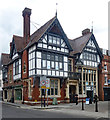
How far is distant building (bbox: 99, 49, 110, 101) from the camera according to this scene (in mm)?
31078

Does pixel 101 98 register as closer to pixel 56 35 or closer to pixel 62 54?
pixel 62 54

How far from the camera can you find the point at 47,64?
24484mm

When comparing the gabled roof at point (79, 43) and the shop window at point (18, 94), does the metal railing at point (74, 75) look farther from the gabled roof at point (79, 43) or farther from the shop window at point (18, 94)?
the shop window at point (18, 94)

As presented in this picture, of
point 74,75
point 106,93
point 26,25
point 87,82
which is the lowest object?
point 106,93

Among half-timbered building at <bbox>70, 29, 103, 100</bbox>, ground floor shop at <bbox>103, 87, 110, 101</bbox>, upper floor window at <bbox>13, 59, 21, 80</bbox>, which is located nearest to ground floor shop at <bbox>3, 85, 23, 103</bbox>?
upper floor window at <bbox>13, 59, 21, 80</bbox>

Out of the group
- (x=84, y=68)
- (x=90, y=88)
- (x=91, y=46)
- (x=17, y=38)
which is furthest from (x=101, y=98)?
(x=17, y=38)

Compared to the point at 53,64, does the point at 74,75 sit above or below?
below

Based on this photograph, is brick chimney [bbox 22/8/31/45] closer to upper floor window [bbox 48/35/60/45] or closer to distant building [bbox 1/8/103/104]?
distant building [bbox 1/8/103/104]

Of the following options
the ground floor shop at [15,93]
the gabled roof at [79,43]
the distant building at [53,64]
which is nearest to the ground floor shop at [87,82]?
the distant building at [53,64]

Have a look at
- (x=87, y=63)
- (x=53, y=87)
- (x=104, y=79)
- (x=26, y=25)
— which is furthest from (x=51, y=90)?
(x=104, y=79)

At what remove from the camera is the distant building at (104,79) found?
102ft

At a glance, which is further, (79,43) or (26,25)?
(79,43)

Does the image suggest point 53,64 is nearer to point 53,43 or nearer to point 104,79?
point 53,43

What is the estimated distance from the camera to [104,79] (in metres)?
31.8
